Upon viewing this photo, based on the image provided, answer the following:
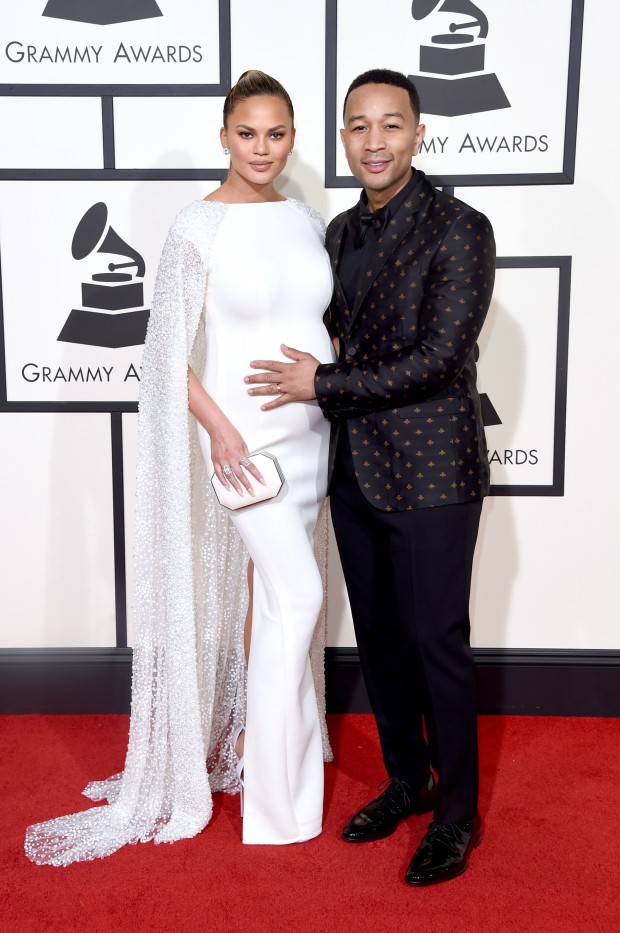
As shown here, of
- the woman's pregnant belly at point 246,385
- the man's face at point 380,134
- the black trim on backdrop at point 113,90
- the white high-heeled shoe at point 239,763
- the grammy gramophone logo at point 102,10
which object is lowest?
the white high-heeled shoe at point 239,763

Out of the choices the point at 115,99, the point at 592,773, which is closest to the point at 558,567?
the point at 592,773

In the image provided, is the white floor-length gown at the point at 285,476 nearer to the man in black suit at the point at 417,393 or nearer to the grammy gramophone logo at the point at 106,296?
the man in black suit at the point at 417,393

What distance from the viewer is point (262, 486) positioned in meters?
2.22

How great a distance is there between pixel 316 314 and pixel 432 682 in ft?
3.12

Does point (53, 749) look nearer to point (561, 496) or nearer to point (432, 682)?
point (432, 682)

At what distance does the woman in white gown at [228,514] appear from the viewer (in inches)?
87.1

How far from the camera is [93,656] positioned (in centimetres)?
321

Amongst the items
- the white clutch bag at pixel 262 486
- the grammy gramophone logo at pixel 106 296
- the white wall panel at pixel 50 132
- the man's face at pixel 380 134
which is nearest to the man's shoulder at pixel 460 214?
the man's face at pixel 380 134

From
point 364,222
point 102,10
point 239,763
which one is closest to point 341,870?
point 239,763

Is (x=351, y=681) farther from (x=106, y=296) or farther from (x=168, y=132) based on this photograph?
(x=168, y=132)

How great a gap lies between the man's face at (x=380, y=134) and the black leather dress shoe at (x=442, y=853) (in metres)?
1.58

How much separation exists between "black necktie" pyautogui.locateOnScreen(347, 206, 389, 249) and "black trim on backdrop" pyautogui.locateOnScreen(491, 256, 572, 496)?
2.58ft

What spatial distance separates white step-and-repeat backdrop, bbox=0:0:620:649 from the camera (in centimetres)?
290

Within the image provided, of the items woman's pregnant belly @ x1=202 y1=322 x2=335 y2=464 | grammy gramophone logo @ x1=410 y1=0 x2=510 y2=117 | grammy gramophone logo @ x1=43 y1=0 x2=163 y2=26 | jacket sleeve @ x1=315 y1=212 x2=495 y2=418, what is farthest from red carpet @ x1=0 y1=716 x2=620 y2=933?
grammy gramophone logo @ x1=43 y1=0 x2=163 y2=26
